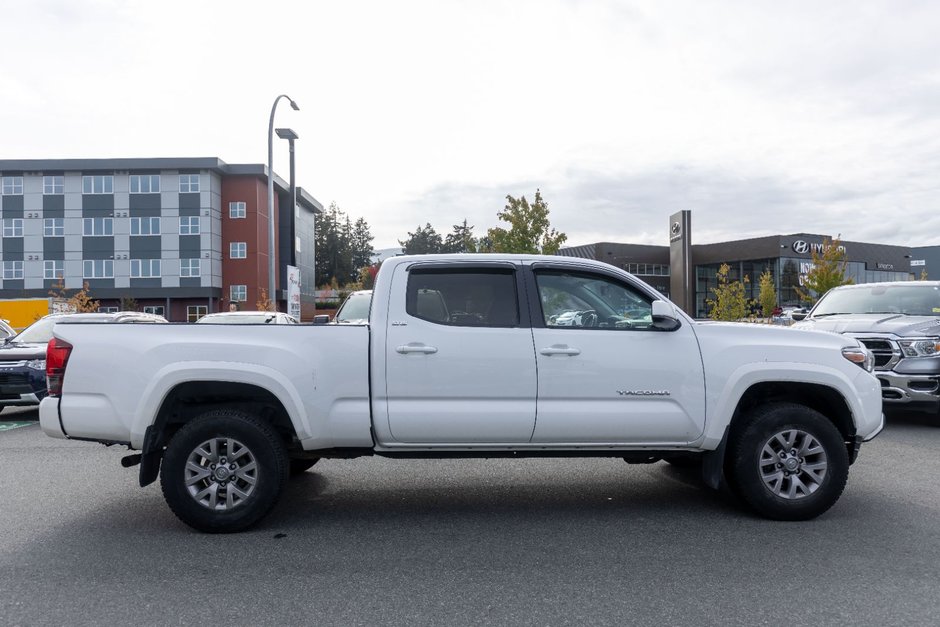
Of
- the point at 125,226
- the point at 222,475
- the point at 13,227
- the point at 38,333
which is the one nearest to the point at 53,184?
the point at 13,227

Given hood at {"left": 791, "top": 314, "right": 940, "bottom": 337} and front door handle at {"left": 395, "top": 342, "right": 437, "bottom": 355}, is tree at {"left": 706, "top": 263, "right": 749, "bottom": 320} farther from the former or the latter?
front door handle at {"left": 395, "top": 342, "right": 437, "bottom": 355}

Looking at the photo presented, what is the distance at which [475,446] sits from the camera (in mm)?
5496

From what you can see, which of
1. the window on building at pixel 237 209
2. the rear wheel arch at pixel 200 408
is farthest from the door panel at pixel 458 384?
the window on building at pixel 237 209

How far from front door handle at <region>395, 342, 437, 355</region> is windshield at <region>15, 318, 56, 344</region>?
9.02 metres

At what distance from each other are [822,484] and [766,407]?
2.16 feet

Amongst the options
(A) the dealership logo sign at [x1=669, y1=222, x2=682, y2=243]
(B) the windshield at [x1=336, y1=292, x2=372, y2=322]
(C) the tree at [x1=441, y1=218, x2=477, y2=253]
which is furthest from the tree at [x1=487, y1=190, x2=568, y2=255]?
(C) the tree at [x1=441, y1=218, x2=477, y2=253]

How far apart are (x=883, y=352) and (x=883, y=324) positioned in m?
0.50

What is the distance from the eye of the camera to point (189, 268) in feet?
180

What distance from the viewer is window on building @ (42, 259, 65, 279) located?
54562 millimetres

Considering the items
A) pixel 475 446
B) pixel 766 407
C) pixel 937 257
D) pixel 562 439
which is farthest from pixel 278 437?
pixel 937 257

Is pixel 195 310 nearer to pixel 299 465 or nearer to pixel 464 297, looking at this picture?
pixel 299 465

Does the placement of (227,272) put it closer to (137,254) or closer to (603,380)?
(137,254)

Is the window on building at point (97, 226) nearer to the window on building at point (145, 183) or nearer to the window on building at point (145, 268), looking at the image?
the window on building at point (145, 268)

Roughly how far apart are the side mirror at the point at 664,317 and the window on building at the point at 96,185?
183 ft
